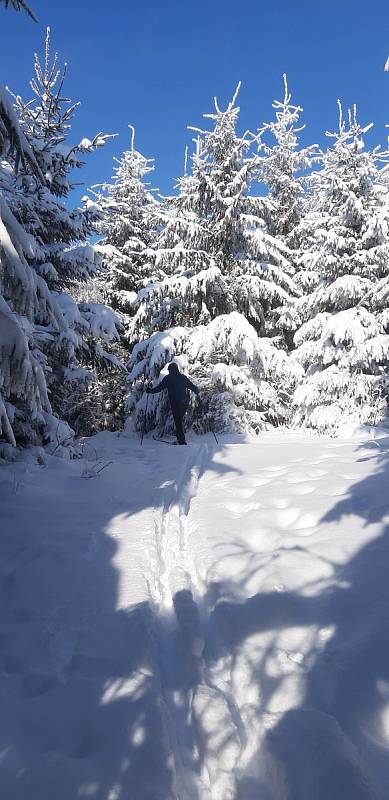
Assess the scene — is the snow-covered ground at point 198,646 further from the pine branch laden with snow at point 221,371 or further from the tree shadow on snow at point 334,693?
the pine branch laden with snow at point 221,371

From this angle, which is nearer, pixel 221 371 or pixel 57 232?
pixel 57 232

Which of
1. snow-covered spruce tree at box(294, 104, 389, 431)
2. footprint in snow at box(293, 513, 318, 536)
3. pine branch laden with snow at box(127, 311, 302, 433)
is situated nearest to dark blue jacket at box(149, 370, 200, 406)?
pine branch laden with snow at box(127, 311, 302, 433)

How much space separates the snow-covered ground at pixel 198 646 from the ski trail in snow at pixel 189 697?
0.01m

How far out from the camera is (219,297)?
545 inches

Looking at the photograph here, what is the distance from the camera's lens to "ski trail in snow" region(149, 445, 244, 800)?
212 centimetres

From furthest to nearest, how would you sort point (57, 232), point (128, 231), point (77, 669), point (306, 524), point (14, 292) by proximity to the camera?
1. point (128, 231)
2. point (57, 232)
3. point (306, 524)
4. point (14, 292)
5. point (77, 669)

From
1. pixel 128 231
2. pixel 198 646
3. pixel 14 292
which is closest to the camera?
pixel 198 646

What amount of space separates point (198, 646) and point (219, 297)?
39.4ft

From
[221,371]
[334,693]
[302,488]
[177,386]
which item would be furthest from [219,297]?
[334,693]

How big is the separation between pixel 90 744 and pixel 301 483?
4314 mm

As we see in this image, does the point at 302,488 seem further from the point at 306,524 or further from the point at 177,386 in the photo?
the point at 177,386

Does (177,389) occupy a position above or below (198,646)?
above

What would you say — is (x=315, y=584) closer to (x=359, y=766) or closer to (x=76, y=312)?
(x=359, y=766)

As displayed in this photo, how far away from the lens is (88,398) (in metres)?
14.6
